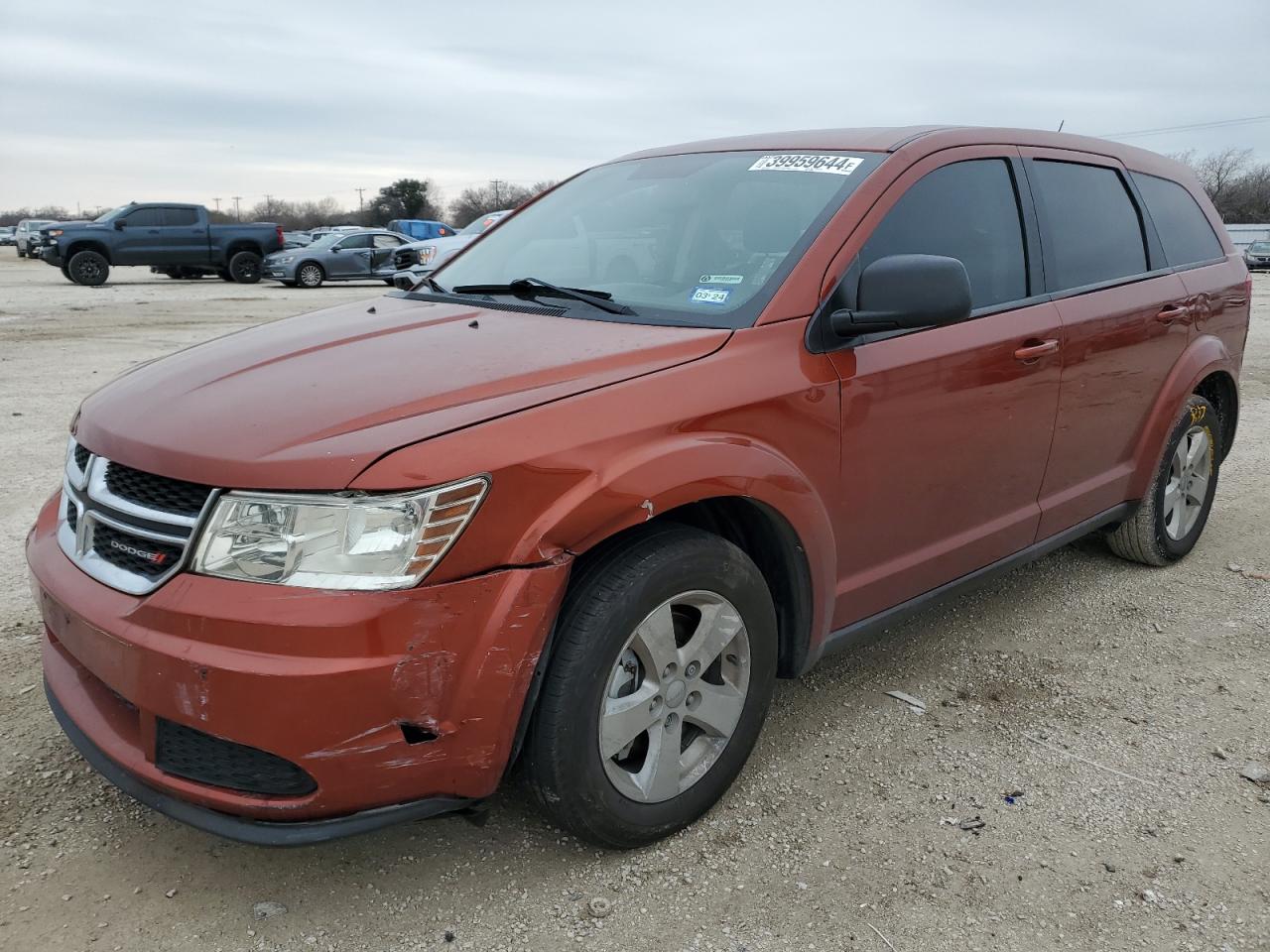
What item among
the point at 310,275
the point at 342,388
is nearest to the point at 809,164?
the point at 342,388

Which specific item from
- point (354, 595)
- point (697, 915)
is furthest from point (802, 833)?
point (354, 595)

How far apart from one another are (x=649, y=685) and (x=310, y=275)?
22.8 metres

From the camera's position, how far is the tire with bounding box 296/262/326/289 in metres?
23.2

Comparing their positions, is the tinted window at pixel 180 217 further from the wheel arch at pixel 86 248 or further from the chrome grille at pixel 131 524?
the chrome grille at pixel 131 524

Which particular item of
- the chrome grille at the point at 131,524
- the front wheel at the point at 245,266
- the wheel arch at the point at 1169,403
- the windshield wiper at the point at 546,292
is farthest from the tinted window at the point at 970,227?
the front wheel at the point at 245,266

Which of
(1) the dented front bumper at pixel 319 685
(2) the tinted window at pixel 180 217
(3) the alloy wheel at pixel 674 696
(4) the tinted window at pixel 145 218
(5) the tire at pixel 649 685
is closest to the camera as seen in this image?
(1) the dented front bumper at pixel 319 685

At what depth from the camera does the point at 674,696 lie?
243 centimetres

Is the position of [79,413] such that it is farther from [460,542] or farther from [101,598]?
[460,542]

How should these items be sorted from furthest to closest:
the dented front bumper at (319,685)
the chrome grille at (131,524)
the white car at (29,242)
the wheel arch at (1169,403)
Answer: the white car at (29,242) → the wheel arch at (1169,403) → the chrome grille at (131,524) → the dented front bumper at (319,685)

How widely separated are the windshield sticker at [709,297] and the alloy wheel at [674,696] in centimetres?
80

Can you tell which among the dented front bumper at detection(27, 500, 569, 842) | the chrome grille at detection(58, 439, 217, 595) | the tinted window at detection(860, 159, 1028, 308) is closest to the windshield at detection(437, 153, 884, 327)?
the tinted window at detection(860, 159, 1028, 308)

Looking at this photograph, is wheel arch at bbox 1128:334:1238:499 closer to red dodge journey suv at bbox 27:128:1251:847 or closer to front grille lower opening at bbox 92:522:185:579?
red dodge journey suv at bbox 27:128:1251:847

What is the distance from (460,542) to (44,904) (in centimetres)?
131

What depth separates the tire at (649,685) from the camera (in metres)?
2.18
